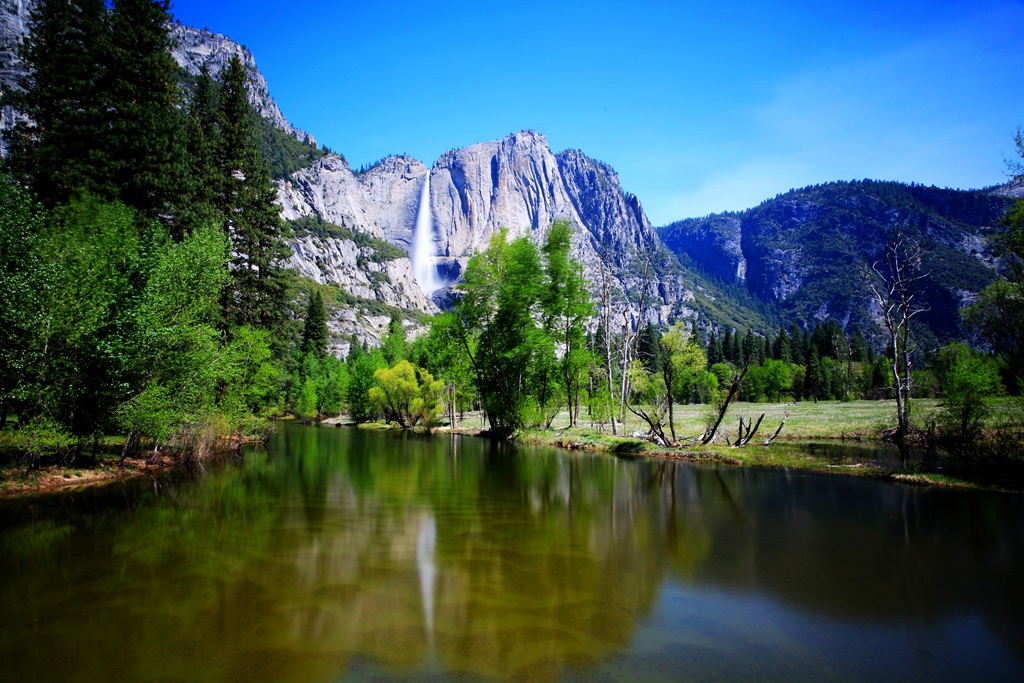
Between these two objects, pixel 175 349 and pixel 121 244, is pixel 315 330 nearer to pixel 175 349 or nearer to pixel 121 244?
pixel 175 349

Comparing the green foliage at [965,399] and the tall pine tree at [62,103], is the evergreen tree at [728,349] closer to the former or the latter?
the green foliage at [965,399]

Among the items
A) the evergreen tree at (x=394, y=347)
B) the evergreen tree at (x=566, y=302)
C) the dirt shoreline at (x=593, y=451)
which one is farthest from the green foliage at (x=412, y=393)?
the dirt shoreline at (x=593, y=451)

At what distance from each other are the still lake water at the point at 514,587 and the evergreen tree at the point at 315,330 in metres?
65.4

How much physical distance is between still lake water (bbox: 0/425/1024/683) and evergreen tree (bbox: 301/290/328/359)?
215ft

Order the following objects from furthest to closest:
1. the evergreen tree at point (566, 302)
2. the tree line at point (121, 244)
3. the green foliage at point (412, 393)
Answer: the green foliage at point (412, 393)
the evergreen tree at point (566, 302)
the tree line at point (121, 244)

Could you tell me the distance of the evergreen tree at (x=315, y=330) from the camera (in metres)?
77.7

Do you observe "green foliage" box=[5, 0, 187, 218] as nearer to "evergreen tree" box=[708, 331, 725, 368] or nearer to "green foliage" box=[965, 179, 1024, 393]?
"green foliage" box=[965, 179, 1024, 393]

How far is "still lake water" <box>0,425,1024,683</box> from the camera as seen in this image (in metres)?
5.78

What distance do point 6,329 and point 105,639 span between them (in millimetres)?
14448

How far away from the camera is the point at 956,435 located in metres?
20.3

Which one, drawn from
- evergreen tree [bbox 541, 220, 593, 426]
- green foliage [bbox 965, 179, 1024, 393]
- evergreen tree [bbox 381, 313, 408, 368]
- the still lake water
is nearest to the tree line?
the still lake water

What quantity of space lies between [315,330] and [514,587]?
79.5 m

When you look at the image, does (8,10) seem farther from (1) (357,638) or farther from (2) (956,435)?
(2) (956,435)

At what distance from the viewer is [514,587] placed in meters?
7.94
